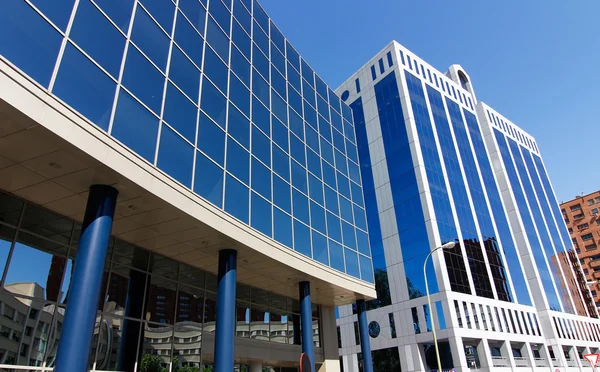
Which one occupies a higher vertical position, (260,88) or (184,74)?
(260,88)

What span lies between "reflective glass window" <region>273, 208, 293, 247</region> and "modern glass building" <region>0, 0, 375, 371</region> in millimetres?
89

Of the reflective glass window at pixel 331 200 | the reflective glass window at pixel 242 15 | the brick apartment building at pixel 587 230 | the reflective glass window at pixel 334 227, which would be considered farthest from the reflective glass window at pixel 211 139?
the brick apartment building at pixel 587 230

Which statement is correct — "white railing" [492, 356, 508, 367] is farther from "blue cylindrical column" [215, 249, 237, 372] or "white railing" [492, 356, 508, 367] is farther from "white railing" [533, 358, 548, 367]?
"blue cylindrical column" [215, 249, 237, 372]

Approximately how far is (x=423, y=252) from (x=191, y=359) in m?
33.7

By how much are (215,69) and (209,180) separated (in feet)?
16.6

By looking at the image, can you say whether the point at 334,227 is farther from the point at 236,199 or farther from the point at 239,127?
the point at 239,127

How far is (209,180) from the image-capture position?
46.8 feet

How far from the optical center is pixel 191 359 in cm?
1673

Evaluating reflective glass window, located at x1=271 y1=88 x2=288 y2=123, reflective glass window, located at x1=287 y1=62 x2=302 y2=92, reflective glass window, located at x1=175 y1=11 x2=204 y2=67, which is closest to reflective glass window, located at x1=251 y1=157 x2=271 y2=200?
reflective glass window, located at x1=271 y1=88 x2=288 y2=123

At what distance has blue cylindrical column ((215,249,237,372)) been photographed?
546 inches

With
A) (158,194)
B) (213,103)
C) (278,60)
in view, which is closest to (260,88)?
(278,60)

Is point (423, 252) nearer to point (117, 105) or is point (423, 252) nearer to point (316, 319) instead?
point (316, 319)

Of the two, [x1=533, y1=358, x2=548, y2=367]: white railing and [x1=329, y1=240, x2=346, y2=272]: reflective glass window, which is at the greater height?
[x1=329, y1=240, x2=346, y2=272]: reflective glass window

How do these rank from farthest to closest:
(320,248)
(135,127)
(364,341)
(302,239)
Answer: (364,341) → (320,248) → (302,239) → (135,127)
